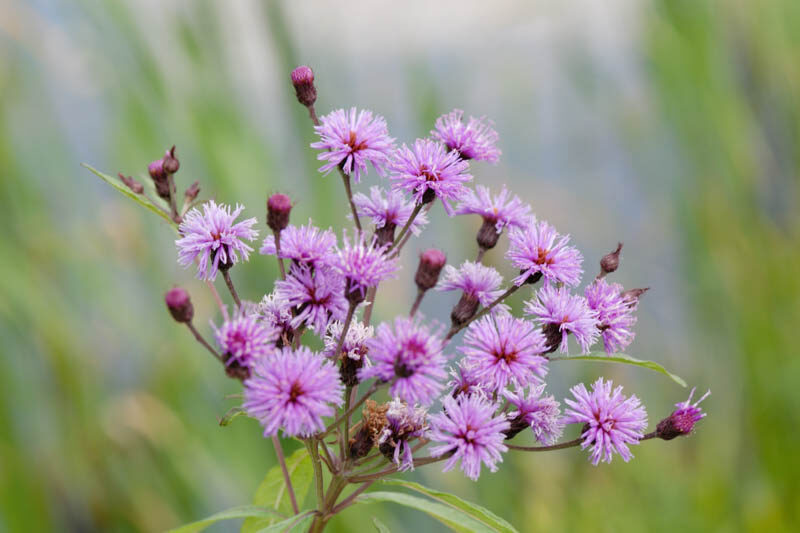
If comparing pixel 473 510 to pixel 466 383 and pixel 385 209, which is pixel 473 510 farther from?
pixel 385 209

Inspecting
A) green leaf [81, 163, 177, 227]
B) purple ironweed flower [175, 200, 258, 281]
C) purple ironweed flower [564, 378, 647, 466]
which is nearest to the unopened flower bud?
green leaf [81, 163, 177, 227]

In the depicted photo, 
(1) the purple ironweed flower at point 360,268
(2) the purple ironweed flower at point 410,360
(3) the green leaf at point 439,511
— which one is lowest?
(3) the green leaf at point 439,511

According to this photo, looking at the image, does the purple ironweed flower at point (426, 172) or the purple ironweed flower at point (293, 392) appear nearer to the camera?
the purple ironweed flower at point (293, 392)

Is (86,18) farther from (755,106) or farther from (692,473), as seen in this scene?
(755,106)

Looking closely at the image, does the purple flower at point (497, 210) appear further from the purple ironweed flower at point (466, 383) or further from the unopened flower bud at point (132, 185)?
the unopened flower bud at point (132, 185)

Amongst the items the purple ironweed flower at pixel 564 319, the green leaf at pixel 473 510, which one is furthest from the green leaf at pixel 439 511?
the purple ironweed flower at pixel 564 319

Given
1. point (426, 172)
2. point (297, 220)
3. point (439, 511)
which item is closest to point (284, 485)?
point (439, 511)

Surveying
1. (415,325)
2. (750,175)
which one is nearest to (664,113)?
(750,175)
